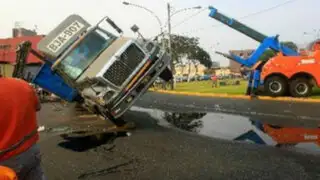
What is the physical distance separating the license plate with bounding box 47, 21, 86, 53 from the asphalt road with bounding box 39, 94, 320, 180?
342cm

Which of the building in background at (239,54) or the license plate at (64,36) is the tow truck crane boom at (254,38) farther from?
the license plate at (64,36)

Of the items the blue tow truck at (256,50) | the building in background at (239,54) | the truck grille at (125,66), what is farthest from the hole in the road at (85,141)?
the building in background at (239,54)

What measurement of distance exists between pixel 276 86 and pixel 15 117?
1623 centimetres

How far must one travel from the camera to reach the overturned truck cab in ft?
35.1

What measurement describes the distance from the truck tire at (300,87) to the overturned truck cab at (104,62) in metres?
6.94

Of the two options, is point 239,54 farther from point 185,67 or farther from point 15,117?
point 185,67

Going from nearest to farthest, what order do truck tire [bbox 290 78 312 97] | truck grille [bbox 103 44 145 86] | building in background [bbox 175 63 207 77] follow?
1. truck grille [bbox 103 44 145 86]
2. truck tire [bbox 290 78 312 97]
3. building in background [bbox 175 63 207 77]

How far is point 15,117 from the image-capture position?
3.17 m

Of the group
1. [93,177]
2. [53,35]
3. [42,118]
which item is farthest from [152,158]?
[42,118]

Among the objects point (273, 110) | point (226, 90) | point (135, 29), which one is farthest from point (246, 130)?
Result: point (226, 90)

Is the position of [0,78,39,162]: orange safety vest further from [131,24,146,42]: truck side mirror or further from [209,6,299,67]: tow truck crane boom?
[209,6,299,67]: tow truck crane boom


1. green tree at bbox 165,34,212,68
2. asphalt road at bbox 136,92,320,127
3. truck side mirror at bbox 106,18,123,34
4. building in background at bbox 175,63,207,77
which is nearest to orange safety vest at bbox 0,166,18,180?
asphalt road at bbox 136,92,320,127

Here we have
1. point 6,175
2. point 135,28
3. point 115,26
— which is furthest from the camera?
point 115,26

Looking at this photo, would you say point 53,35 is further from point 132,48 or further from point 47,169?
point 47,169
